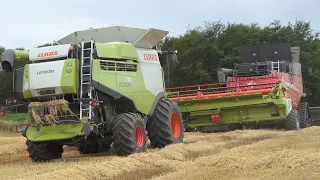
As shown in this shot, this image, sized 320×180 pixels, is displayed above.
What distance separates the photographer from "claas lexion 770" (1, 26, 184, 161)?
8586mm

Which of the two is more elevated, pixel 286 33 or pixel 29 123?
pixel 286 33

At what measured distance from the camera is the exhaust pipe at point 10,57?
902 centimetres

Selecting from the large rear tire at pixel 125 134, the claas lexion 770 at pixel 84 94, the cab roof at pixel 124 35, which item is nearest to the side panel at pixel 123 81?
the claas lexion 770 at pixel 84 94

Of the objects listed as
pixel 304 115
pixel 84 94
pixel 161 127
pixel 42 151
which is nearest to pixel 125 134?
pixel 84 94

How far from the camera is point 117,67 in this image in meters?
9.16

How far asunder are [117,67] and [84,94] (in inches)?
35.7

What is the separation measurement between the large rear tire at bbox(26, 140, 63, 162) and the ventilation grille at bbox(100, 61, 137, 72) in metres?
1.91

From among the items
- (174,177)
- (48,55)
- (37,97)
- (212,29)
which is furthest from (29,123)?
(212,29)

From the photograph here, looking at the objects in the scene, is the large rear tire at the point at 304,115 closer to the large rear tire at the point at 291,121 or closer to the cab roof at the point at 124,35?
the large rear tire at the point at 291,121

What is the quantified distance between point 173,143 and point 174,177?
3.99 meters

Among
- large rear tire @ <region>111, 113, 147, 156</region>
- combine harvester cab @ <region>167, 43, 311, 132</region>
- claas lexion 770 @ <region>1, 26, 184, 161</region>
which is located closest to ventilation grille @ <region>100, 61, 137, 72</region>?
claas lexion 770 @ <region>1, 26, 184, 161</region>

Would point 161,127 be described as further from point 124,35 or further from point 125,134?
point 124,35

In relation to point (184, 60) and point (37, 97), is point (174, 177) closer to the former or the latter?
point (37, 97)

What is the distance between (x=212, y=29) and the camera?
3950cm
